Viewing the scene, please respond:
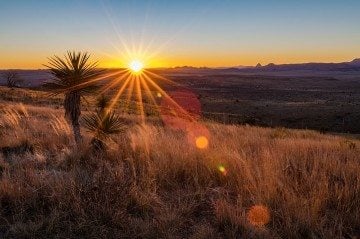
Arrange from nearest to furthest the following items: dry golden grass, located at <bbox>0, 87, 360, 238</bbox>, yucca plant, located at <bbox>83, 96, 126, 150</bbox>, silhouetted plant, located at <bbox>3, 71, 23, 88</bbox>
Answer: dry golden grass, located at <bbox>0, 87, 360, 238</bbox>, yucca plant, located at <bbox>83, 96, 126, 150</bbox>, silhouetted plant, located at <bbox>3, 71, 23, 88</bbox>

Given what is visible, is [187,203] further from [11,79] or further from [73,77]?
[11,79]

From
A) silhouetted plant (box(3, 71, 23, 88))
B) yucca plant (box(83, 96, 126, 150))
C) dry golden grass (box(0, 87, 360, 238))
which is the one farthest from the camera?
silhouetted plant (box(3, 71, 23, 88))

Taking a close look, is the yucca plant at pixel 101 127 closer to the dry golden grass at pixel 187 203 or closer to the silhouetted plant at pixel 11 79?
the dry golden grass at pixel 187 203

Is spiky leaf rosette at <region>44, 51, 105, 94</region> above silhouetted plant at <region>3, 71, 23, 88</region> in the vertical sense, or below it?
above

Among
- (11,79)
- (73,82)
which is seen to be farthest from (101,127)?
(11,79)

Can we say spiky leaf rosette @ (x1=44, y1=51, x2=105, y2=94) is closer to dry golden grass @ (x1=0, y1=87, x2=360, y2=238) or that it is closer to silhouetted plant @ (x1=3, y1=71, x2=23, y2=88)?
dry golden grass @ (x1=0, y1=87, x2=360, y2=238)

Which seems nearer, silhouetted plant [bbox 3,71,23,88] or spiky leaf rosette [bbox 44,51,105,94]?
spiky leaf rosette [bbox 44,51,105,94]

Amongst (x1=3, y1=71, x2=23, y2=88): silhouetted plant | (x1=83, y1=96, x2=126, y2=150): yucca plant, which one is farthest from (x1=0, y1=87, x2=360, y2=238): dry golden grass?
(x1=3, y1=71, x2=23, y2=88): silhouetted plant

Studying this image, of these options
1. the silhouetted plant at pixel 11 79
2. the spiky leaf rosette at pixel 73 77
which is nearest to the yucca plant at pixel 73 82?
the spiky leaf rosette at pixel 73 77

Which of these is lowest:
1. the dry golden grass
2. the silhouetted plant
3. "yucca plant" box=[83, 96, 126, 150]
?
the silhouetted plant

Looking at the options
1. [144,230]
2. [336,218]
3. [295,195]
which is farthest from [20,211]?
[336,218]

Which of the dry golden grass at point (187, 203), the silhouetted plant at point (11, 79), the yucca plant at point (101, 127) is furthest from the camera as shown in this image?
the silhouetted plant at point (11, 79)

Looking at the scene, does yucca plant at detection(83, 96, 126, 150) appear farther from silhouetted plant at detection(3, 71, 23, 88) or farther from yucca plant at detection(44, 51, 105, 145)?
silhouetted plant at detection(3, 71, 23, 88)

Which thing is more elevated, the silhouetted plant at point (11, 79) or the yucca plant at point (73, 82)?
the yucca plant at point (73, 82)
